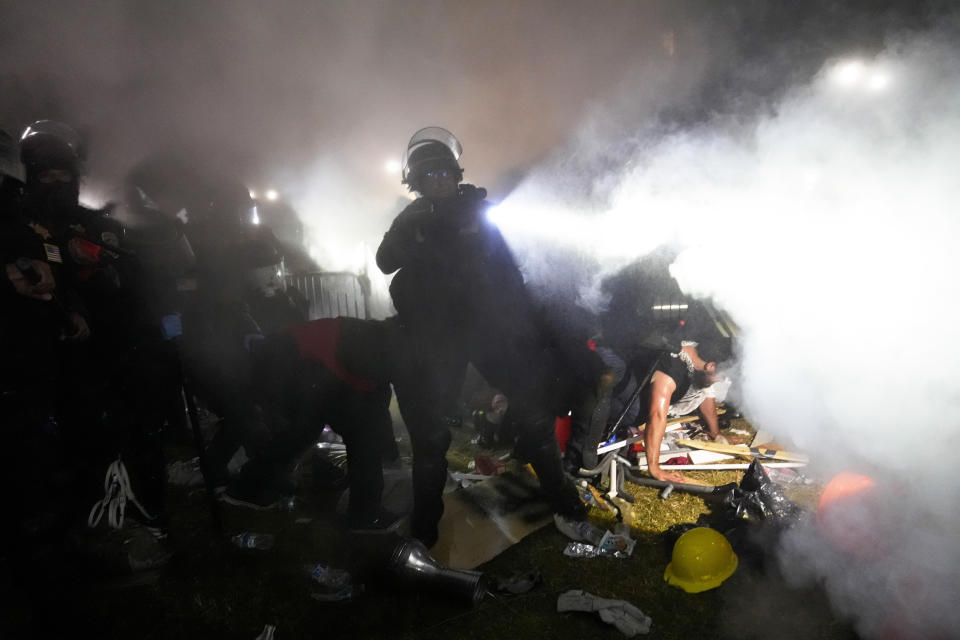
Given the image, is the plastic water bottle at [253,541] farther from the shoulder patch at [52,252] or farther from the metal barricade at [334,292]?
the metal barricade at [334,292]

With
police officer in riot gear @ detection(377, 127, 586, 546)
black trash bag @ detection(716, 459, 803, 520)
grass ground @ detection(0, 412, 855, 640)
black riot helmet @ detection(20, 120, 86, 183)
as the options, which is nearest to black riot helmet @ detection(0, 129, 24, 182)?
black riot helmet @ detection(20, 120, 86, 183)

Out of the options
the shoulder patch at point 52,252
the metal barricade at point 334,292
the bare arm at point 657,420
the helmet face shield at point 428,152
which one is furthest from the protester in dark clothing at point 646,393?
the metal barricade at point 334,292

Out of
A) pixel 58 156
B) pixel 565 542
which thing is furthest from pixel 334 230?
pixel 565 542

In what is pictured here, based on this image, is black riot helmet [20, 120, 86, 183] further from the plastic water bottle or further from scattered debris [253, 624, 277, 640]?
scattered debris [253, 624, 277, 640]

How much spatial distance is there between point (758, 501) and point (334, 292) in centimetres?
916

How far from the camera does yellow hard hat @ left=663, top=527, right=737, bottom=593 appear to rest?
8.98 ft

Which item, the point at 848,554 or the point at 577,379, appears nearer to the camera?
the point at 848,554

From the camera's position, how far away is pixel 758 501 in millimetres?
3246

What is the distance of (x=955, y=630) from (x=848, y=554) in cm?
62

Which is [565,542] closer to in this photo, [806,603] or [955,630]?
[806,603]

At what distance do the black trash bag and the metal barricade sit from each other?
8.45 meters

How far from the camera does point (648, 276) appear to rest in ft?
16.2

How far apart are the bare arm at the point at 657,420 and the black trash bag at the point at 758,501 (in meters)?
0.86

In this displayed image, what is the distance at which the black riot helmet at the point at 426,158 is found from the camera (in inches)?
141
